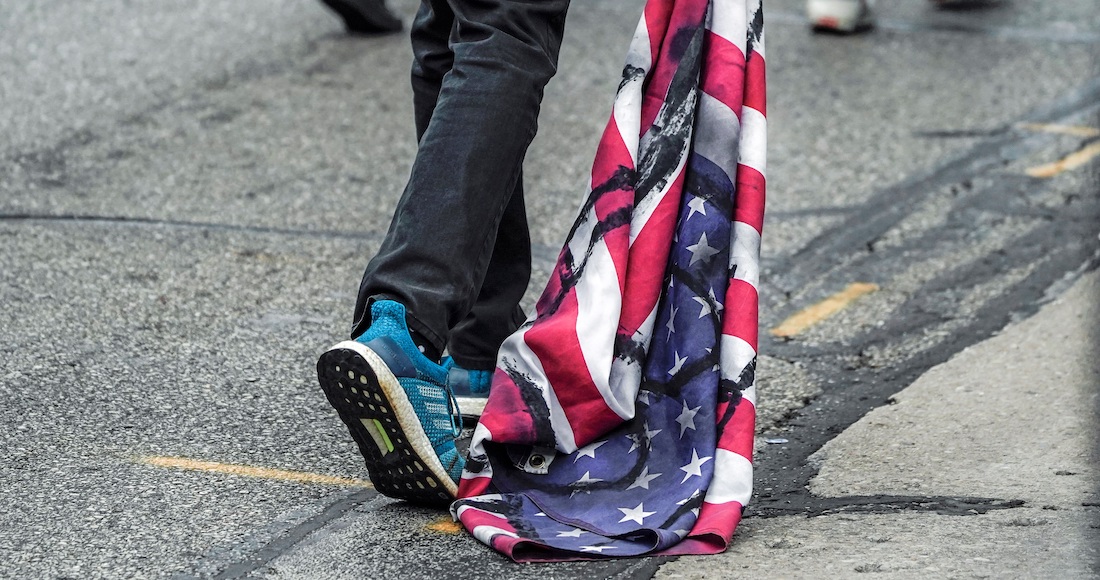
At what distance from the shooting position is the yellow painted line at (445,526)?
2.02 m

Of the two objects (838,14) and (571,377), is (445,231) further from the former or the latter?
(838,14)

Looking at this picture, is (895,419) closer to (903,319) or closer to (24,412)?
(903,319)

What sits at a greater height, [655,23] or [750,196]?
[655,23]

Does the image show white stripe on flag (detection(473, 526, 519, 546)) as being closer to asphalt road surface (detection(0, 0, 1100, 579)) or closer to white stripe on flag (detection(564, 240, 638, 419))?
asphalt road surface (detection(0, 0, 1100, 579))

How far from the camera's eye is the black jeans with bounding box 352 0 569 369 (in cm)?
200

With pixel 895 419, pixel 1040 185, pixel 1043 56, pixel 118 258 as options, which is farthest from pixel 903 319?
pixel 1043 56

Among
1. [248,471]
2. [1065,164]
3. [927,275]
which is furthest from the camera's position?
[1065,164]

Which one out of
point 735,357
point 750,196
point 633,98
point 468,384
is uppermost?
point 633,98

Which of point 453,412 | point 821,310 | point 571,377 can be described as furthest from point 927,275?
point 453,412

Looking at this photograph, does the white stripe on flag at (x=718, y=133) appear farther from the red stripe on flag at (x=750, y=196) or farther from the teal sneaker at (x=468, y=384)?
the teal sneaker at (x=468, y=384)

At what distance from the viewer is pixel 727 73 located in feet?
7.07

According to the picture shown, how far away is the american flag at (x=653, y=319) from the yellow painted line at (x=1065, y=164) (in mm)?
2033

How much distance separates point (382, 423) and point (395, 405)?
44mm

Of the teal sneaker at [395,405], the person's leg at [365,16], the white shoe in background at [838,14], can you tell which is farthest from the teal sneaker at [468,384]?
the white shoe in background at [838,14]
